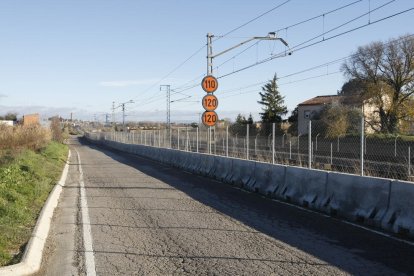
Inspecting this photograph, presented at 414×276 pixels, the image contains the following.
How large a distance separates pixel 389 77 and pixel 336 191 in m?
57.2

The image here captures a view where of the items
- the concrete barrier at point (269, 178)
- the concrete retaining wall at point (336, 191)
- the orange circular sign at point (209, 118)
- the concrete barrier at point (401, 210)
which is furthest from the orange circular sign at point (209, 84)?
the concrete barrier at point (401, 210)

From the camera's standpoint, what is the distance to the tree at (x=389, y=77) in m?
61.9

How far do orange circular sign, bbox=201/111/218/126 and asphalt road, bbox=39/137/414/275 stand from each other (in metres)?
12.7

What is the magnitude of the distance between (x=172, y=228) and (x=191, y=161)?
15190 mm

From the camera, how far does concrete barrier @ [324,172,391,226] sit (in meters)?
9.55

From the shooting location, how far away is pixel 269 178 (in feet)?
48.0

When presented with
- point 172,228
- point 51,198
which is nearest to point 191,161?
point 51,198

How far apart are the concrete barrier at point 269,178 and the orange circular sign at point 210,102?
1041cm

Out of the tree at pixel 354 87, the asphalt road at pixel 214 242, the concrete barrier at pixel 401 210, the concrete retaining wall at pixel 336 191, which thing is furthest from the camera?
the tree at pixel 354 87

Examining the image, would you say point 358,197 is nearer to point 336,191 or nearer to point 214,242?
point 336,191

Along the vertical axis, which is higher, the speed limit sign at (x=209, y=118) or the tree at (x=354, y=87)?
the tree at (x=354, y=87)

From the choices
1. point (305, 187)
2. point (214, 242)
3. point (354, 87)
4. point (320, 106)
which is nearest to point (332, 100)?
point (354, 87)

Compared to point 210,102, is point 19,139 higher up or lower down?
lower down

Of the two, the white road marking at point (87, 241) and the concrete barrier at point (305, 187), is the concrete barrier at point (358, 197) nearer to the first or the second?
the concrete barrier at point (305, 187)
